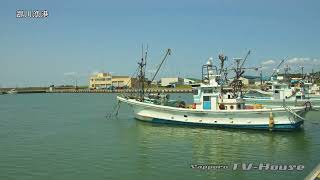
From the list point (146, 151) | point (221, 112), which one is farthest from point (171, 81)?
point (146, 151)

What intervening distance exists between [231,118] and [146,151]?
38.0 ft

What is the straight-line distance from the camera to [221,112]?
36094mm

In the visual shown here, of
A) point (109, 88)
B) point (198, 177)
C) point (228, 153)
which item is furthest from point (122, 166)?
point (109, 88)

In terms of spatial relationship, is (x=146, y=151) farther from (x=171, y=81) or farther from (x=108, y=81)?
(x=108, y=81)

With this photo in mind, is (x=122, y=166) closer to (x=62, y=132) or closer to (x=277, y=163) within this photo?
(x=277, y=163)

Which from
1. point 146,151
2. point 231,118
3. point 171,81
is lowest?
point 146,151

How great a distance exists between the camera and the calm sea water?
20734 millimetres

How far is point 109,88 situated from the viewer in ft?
604

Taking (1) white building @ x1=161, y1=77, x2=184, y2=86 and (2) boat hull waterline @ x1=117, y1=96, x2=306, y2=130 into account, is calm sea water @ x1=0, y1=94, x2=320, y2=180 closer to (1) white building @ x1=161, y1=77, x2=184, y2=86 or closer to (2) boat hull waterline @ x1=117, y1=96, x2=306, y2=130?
(2) boat hull waterline @ x1=117, y1=96, x2=306, y2=130

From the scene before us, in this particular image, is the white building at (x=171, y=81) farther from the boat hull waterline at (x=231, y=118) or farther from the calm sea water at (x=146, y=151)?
the calm sea water at (x=146, y=151)

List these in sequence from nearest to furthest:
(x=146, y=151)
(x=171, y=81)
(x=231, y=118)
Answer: (x=146, y=151) → (x=231, y=118) → (x=171, y=81)

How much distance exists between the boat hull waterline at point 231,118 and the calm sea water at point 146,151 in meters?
0.82

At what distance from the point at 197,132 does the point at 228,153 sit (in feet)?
30.8

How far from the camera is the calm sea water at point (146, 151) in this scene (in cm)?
2073
